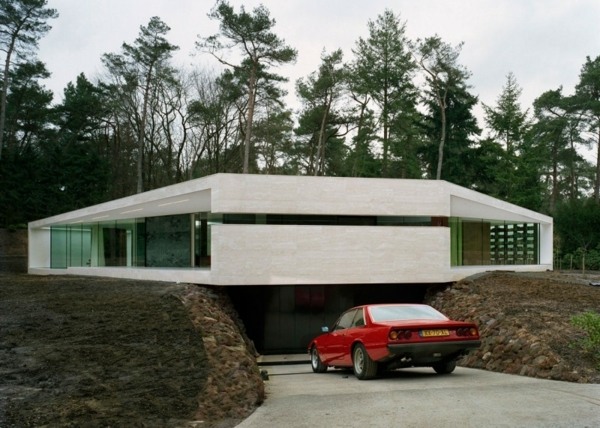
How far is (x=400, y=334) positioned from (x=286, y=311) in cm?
1209

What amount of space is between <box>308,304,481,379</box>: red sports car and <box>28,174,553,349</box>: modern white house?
8596 mm

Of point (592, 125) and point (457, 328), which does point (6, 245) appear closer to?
point (457, 328)

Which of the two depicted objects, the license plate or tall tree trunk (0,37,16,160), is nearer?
the license plate

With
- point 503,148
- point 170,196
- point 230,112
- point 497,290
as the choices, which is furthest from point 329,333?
point 503,148

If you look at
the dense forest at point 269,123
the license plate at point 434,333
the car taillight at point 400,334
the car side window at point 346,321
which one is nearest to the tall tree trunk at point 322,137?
the dense forest at point 269,123

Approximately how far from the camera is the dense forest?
39.3m

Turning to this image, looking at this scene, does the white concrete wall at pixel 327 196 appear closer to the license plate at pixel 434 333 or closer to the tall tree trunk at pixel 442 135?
the license plate at pixel 434 333

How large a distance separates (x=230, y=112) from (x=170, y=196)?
21.7 meters

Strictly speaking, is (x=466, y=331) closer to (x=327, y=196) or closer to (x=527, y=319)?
(x=527, y=319)

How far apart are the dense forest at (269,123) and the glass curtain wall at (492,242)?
12.1 m

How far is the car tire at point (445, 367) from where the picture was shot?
11.1m

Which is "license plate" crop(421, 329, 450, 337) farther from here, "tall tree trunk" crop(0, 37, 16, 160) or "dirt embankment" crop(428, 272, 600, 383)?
"tall tree trunk" crop(0, 37, 16, 160)

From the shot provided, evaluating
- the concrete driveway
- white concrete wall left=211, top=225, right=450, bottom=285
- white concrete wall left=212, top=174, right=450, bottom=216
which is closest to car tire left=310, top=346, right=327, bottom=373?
the concrete driveway


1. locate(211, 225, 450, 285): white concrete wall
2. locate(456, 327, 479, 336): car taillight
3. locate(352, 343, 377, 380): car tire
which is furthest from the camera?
locate(211, 225, 450, 285): white concrete wall
